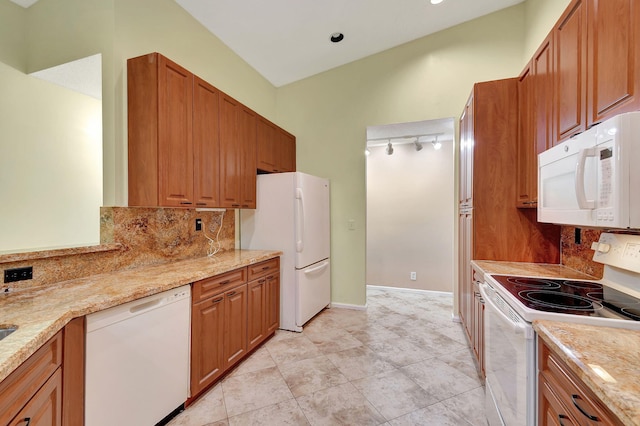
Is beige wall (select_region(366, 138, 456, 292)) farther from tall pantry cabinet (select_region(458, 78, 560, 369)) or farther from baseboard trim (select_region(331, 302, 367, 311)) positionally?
tall pantry cabinet (select_region(458, 78, 560, 369))

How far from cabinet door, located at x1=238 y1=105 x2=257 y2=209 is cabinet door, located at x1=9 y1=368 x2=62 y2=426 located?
1.92 m

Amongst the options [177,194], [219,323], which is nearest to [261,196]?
[177,194]

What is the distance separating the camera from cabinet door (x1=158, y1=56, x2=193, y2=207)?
1.92m

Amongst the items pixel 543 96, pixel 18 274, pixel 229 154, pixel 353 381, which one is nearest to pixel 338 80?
pixel 229 154

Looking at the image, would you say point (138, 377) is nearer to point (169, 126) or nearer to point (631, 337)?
point (169, 126)

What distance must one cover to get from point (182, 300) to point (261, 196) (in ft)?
5.23

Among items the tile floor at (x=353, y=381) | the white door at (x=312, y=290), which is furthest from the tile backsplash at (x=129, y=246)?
the tile floor at (x=353, y=381)

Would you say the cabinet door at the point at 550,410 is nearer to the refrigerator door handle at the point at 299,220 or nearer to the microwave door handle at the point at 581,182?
the microwave door handle at the point at 581,182

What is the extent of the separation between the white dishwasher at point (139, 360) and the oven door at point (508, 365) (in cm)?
188

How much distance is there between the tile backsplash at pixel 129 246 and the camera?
161cm

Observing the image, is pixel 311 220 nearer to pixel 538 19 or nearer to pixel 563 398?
pixel 563 398

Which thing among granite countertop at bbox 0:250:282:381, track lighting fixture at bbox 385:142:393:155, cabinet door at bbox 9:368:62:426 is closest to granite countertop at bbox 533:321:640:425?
granite countertop at bbox 0:250:282:381

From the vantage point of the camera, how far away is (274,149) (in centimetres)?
347

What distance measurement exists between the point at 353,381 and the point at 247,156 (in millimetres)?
2357
